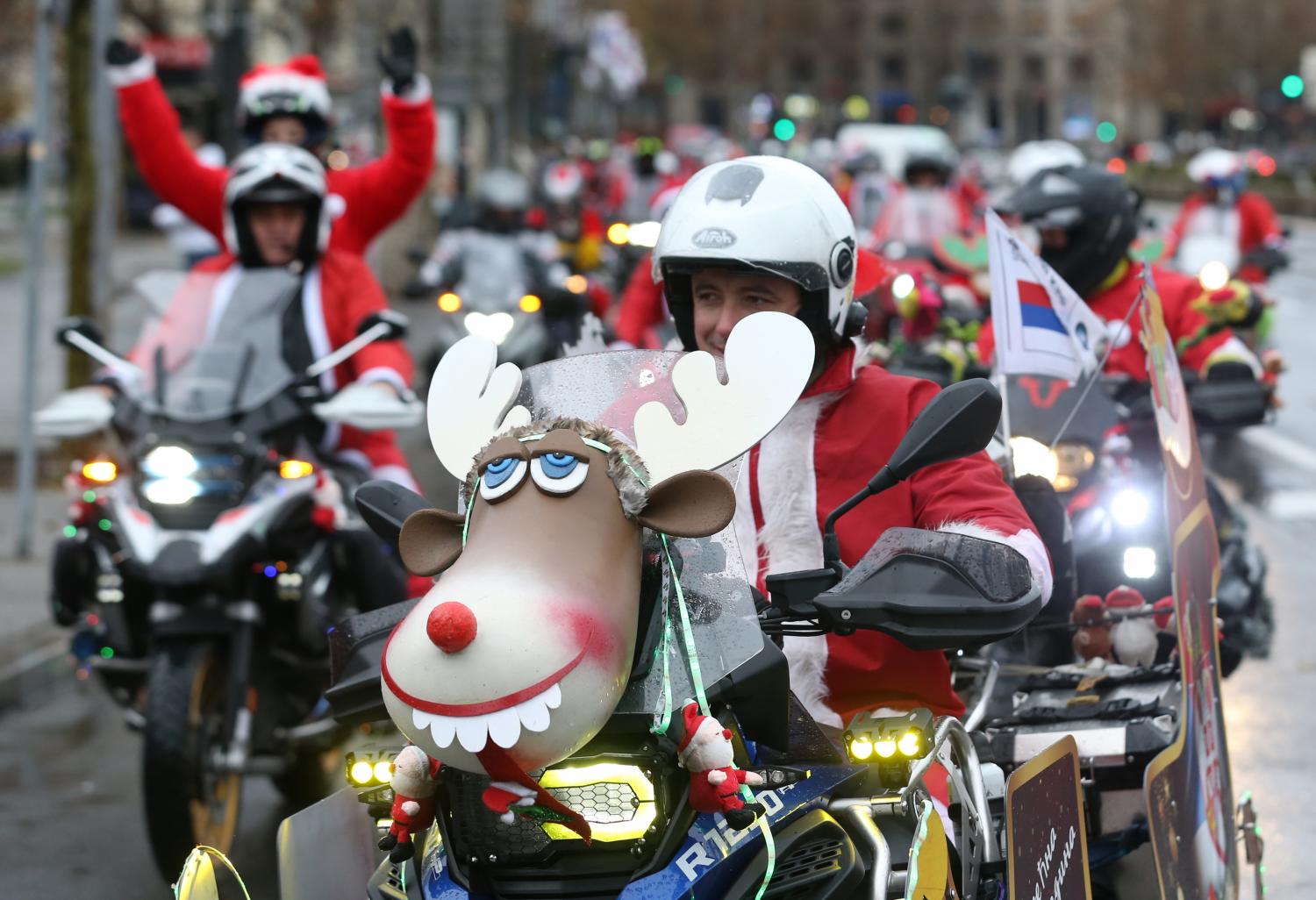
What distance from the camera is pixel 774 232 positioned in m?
3.94

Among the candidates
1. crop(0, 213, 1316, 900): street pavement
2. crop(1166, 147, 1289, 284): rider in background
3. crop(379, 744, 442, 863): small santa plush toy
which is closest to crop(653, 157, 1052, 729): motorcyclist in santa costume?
crop(379, 744, 442, 863): small santa plush toy

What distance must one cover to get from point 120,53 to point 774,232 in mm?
5073

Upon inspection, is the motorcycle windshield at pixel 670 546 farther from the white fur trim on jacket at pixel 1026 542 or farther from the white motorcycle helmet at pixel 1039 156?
the white motorcycle helmet at pixel 1039 156

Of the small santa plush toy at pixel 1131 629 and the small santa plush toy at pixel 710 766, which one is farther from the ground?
the small santa plush toy at pixel 710 766

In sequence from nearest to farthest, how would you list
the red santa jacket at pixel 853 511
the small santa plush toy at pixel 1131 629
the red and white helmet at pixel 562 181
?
the red santa jacket at pixel 853 511, the small santa plush toy at pixel 1131 629, the red and white helmet at pixel 562 181

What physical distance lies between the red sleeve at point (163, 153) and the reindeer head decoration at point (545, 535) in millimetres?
5214

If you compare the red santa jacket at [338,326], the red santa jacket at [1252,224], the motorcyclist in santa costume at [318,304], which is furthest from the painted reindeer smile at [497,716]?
the red santa jacket at [1252,224]

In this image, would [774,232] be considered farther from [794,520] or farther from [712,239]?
[794,520]

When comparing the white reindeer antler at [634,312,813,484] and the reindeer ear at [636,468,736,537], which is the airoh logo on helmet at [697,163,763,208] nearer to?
the white reindeer antler at [634,312,813,484]

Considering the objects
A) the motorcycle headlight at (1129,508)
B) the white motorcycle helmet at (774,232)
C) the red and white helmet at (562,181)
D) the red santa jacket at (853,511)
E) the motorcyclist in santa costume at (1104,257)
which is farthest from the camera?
the red and white helmet at (562,181)

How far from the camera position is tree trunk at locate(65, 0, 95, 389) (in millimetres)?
12453

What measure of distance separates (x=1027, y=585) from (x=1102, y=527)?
8.41 feet

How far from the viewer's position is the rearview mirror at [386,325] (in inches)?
242

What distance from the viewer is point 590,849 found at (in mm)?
3025
